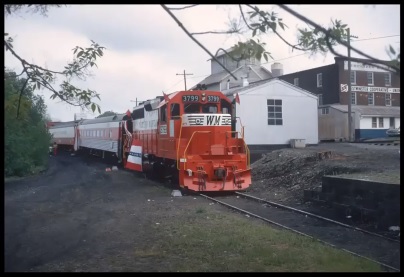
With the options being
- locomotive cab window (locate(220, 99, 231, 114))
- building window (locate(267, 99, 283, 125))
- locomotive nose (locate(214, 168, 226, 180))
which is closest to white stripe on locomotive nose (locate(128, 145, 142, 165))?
locomotive cab window (locate(220, 99, 231, 114))

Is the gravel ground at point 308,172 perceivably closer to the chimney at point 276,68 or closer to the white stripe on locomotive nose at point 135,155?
the chimney at point 276,68

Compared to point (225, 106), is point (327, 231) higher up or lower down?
lower down

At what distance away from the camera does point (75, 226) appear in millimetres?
7613

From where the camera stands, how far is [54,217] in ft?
25.5

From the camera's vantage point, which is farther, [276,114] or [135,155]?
[276,114]

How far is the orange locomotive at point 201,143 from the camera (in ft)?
49.3

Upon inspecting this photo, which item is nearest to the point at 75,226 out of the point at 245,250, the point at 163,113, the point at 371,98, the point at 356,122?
the point at 245,250

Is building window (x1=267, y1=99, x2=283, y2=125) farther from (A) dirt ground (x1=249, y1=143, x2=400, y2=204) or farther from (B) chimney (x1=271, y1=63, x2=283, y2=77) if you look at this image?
(A) dirt ground (x1=249, y1=143, x2=400, y2=204)

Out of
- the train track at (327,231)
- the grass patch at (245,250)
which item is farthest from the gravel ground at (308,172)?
the grass patch at (245,250)

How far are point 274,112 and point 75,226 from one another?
2371cm

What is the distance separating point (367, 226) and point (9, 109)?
8001 millimetres

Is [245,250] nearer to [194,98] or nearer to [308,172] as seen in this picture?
[194,98]

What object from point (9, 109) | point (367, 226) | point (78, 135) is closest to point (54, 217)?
point (9, 109)

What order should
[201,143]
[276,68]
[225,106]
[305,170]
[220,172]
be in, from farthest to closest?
[305,170] → [225,106] → [201,143] → [220,172] → [276,68]
